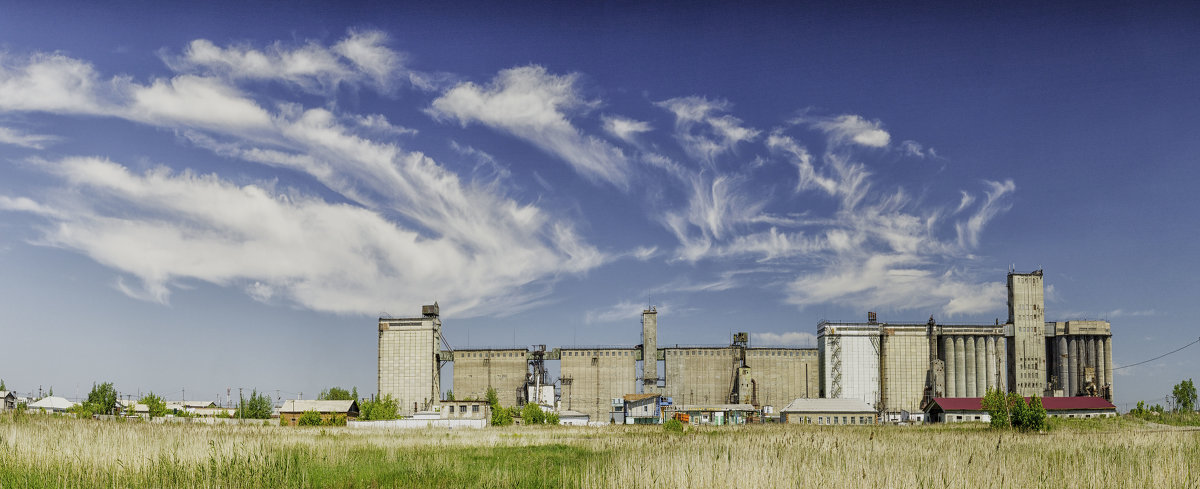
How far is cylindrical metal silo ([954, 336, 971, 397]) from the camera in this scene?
429 feet

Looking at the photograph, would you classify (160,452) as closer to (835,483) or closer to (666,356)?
(835,483)

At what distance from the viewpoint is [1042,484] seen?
18031 millimetres

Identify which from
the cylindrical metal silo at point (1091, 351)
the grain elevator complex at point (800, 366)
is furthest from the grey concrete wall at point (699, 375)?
the cylindrical metal silo at point (1091, 351)

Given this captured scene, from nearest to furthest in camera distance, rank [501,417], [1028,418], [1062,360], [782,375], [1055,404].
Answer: [1028,418] → [501,417] → [1055,404] → [782,375] → [1062,360]

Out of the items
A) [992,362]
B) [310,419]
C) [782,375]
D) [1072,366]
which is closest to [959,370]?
[992,362]

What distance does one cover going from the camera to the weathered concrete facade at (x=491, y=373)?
130 meters

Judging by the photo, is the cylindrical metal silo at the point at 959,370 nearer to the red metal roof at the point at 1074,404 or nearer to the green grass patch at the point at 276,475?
the red metal roof at the point at 1074,404

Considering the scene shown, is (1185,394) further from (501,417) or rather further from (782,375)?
(501,417)

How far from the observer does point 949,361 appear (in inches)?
5172

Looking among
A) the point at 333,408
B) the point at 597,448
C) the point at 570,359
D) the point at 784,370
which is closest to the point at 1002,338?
the point at 784,370

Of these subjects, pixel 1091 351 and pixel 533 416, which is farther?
pixel 1091 351

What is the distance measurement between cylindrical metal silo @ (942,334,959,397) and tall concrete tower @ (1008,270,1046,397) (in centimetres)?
831

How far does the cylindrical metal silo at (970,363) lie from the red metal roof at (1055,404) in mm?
21486

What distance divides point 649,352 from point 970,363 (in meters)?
48.5
